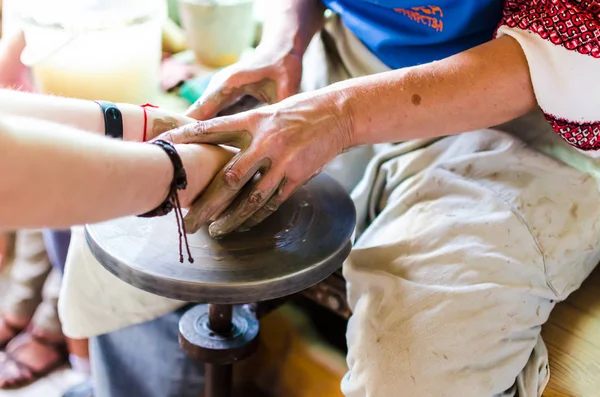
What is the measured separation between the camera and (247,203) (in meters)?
0.81

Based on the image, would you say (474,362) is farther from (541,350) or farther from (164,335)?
(164,335)

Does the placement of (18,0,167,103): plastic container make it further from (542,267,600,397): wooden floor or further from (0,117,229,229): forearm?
(542,267,600,397): wooden floor

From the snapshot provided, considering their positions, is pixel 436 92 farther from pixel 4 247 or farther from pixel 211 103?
pixel 4 247

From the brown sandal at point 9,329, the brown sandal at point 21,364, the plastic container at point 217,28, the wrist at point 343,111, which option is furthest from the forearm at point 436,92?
the brown sandal at point 9,329

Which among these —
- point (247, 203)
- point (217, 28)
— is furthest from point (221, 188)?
point (217, 28)

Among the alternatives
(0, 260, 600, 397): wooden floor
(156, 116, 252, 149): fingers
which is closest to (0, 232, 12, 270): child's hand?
(0, 260, 600, 397): wooden floor

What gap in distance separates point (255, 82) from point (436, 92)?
351 millimetres

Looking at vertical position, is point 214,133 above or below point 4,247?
above

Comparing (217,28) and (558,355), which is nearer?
(558,355)

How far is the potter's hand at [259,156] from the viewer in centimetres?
79

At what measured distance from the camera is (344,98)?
895mm

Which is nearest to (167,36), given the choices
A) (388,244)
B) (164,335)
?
(164,335)

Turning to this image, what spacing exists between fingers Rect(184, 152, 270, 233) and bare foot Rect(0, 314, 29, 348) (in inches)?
44.1

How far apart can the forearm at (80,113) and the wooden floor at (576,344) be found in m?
0.64
